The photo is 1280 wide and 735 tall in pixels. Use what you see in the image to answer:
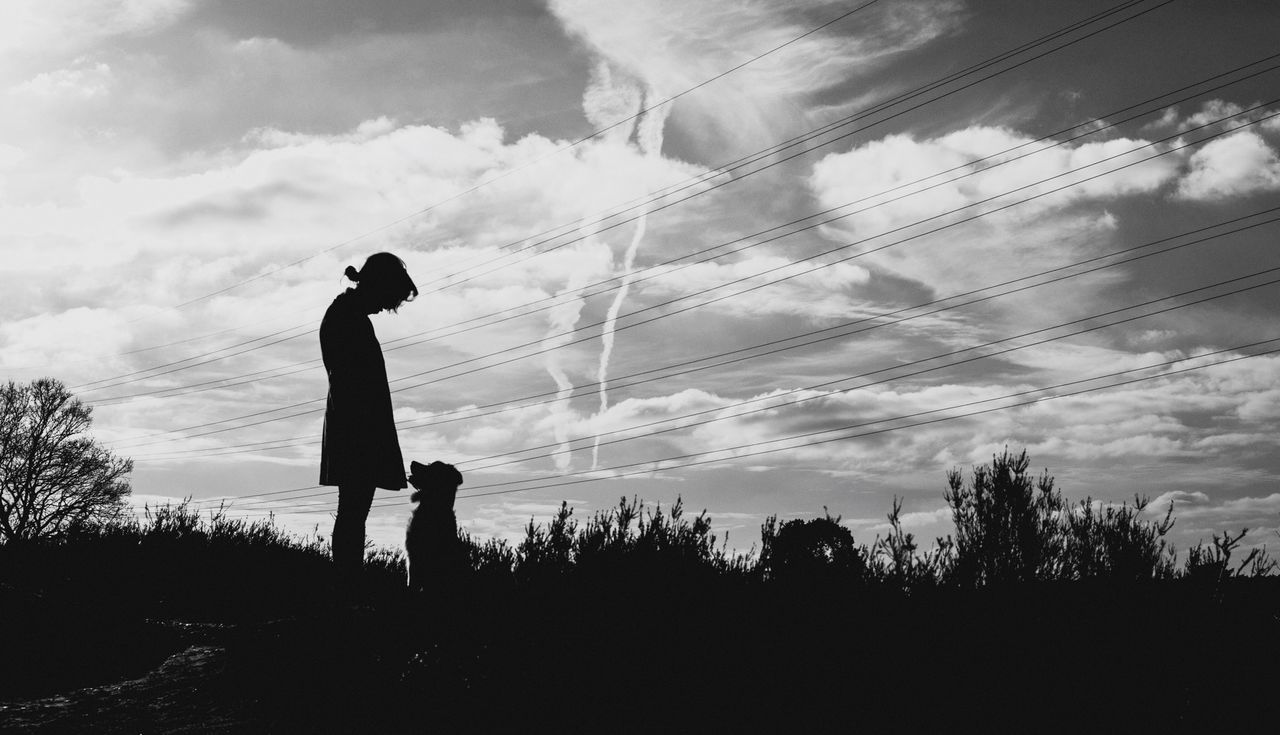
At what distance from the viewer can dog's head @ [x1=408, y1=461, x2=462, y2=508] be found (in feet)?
19.1

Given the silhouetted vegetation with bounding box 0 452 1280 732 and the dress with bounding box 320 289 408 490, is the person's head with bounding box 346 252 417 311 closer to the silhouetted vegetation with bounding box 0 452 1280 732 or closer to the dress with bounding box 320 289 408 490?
the dress with bounding box 320 289 408 490

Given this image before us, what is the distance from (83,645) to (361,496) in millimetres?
2813

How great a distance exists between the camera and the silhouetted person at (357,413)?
5281 mm

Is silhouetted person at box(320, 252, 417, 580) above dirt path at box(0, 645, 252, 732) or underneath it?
above

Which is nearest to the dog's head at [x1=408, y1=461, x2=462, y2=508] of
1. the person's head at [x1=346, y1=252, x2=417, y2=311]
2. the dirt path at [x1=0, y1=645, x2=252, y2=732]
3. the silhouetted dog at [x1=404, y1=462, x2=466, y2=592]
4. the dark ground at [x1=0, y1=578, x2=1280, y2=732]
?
the silhouetted dog at [x1=404, y1=462, x2=466, y2=592]

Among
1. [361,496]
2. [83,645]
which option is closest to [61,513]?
[83,645]

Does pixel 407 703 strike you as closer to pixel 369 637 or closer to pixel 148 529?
pixel 369 637

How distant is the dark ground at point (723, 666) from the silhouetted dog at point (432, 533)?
0.71 ft

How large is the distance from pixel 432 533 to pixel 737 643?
234cm

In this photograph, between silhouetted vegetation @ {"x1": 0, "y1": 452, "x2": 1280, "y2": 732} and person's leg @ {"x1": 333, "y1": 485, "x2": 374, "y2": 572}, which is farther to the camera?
person's leg @ {"x1": 333, "y1": 485, "x2": 374, "y2": 572}

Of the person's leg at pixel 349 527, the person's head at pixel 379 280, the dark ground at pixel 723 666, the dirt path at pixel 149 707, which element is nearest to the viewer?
the dark ground at pixel 723 666

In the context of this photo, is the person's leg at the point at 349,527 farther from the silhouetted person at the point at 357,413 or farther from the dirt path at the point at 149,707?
the dirt path at the point at 149,707

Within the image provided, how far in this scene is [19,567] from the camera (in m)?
9.51

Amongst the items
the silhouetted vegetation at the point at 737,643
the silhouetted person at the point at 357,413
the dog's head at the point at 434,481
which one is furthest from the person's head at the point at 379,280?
the silhouetted vegetation at the point at 737,643
